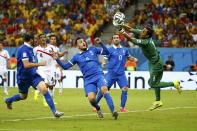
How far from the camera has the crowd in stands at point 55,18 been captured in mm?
43625

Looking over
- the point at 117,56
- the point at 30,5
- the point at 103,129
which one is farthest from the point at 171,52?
the point at 103,129

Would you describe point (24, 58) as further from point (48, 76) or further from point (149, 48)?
point (48, 76)

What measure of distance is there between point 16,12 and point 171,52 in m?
13.5

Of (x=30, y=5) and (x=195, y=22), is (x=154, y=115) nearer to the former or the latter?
(x=195, y=22)

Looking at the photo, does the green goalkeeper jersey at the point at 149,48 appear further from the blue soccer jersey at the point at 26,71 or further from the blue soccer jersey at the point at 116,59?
the blue soccer jersey at the point at 26,71

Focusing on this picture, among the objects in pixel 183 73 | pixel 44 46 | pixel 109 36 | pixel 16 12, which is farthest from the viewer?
pixel 16 12

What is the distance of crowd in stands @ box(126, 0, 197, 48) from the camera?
39.7 m

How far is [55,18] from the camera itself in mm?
45594

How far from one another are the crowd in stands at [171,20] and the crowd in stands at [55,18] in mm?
2235

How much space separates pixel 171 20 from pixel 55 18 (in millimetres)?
8952

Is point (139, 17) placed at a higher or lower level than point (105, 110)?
higher

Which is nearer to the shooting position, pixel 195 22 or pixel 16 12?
pixel 195 22

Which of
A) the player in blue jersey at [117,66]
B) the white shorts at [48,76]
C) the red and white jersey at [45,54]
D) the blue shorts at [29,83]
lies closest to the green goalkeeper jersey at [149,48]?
the player in blue jersey at [117,66]

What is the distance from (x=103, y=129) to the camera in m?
16.1
